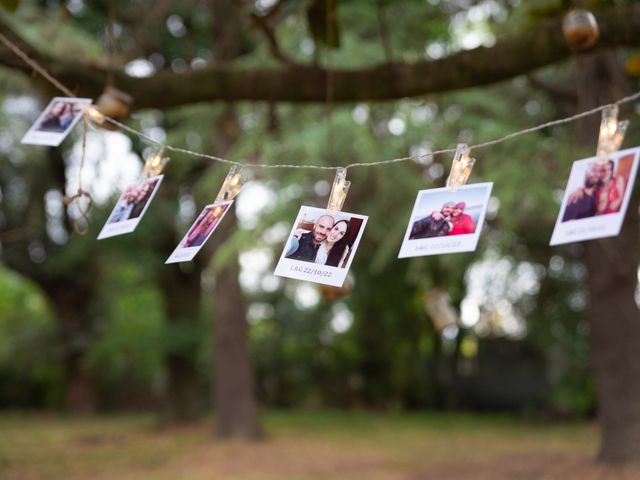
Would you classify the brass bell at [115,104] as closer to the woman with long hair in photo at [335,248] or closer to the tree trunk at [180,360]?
the woman with long hair in photo at [335,248]

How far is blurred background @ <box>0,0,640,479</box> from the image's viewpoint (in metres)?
5.02

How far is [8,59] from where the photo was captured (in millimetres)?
3447

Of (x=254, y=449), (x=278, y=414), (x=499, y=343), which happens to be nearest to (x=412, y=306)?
(x=499, y=343)

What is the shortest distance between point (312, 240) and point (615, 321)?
4927 mm

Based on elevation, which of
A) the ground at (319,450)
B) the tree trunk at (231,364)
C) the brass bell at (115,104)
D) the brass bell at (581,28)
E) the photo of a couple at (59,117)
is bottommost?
the ground at (319,450)

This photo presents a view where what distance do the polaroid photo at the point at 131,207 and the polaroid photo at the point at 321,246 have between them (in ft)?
1.64

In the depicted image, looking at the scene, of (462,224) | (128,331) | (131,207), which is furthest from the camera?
(128,331)

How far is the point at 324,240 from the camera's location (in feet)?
7.13

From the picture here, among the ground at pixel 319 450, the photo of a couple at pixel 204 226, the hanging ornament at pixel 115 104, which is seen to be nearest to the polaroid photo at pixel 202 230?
the photo of a couple at pixel 204 226

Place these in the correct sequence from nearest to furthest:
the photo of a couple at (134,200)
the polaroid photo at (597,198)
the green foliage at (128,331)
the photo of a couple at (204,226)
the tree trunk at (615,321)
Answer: the polaroid photo at (597,198), the photo of a couple at (204,226), the photo of a couple at (134,200), the tree trunk at (615,321), the green foliage at (128,331)

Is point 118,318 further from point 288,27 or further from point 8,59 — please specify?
point 8,59

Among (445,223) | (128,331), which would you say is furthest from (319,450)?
(445,223)

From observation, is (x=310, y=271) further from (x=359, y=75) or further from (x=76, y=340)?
(x=76, y=340)

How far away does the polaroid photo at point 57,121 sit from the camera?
2670 millimetres
